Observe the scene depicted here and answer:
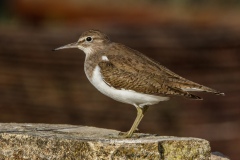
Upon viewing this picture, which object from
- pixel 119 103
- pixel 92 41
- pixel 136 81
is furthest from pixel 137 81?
pixel 119 103

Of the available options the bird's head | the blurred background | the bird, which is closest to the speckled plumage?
the bird

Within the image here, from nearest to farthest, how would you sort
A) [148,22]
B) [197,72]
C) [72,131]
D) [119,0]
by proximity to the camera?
1. [72,131]
2. [197,72]
3. [148,22]
4. [119,0]

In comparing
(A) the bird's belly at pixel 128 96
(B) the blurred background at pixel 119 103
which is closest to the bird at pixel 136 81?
(A) the bird's belly at pixel 128 96

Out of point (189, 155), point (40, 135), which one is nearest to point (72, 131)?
point (40, 135)

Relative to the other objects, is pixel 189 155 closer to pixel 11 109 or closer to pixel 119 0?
pixel 11 109

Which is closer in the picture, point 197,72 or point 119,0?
point 197,72

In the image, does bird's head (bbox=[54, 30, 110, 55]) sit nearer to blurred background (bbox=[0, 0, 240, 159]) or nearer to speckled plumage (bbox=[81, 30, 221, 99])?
speckled plumage (bbox=[81, 30, 221, 99])

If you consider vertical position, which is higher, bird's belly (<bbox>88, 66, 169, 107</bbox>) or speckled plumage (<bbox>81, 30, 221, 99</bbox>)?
speckled plumage (<bbox>81, 30, 221, 99</bbox>)
